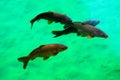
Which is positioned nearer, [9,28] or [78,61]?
[78,61]

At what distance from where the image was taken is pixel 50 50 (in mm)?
2535

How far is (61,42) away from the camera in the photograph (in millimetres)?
5629

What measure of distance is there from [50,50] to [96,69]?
234 centimetres

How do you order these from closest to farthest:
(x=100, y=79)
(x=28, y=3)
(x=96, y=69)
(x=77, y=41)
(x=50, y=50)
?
(x=50, y=50)
(x=100, y=79)
(x=96, y=69)
(x=77, y=41)
(x=28, y=3)

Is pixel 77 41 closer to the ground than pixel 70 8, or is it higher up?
closer to the ground

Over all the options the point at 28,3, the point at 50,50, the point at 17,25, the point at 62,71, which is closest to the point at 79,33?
the point at 50,50

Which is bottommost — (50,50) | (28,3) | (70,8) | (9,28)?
(50,50)

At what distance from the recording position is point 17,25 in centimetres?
652

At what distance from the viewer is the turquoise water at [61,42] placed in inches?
189

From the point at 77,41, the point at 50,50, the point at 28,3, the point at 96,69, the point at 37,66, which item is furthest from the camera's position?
the point at 28,3

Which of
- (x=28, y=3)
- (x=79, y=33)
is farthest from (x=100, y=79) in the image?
(x=28, y=3)

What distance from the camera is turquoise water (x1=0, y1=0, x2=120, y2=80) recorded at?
479 centimetres

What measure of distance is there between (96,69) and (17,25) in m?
2.55

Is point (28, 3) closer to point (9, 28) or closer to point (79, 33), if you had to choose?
point (9, 28)
